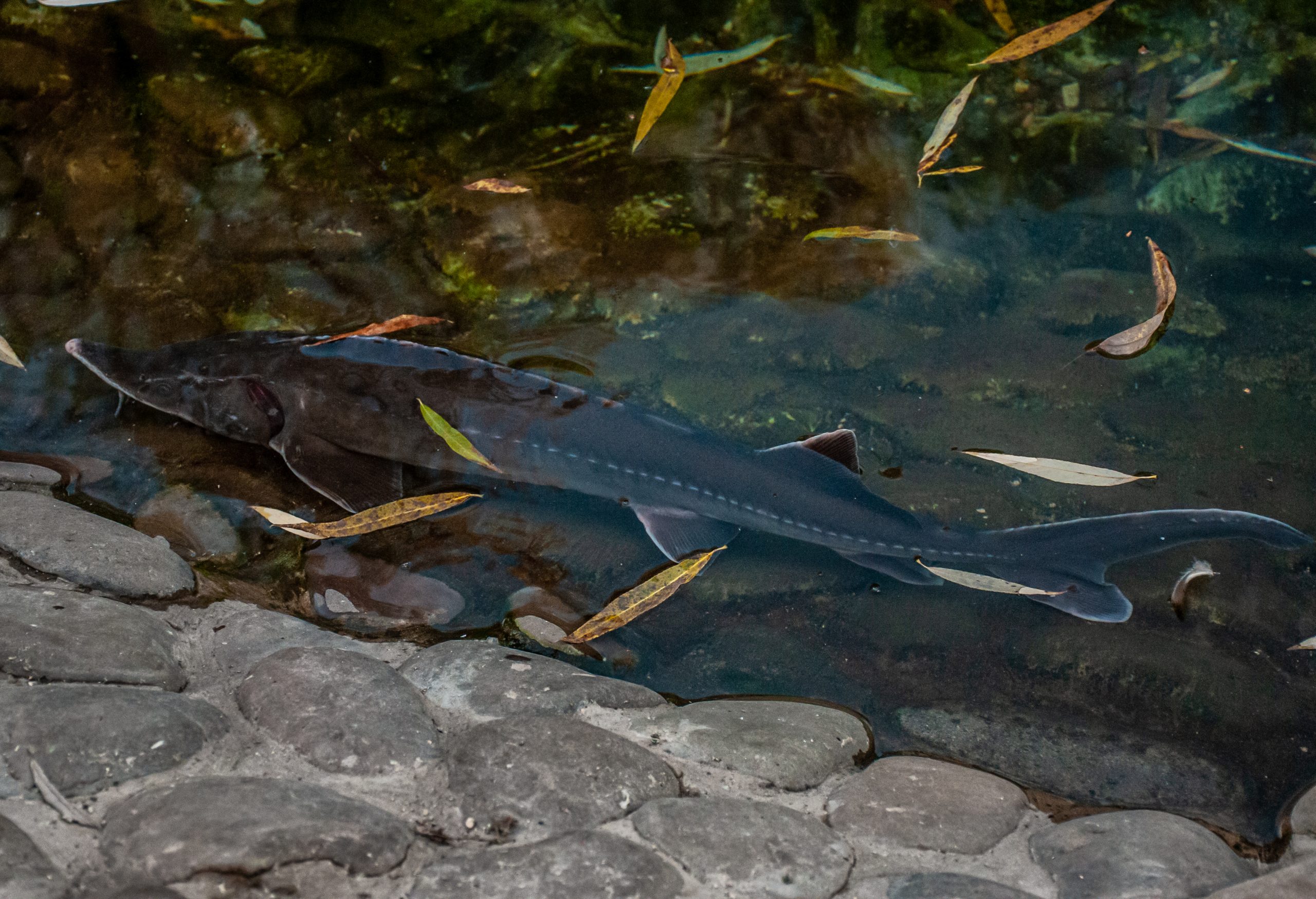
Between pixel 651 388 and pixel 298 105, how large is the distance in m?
2.04

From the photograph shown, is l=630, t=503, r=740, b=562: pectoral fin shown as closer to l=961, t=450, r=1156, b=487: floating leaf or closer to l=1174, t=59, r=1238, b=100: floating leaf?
l=961, t=450, r=1156, b=487: floating leaf

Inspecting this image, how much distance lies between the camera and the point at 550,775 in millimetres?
1951

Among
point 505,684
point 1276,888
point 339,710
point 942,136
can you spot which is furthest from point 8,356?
point 1276,888

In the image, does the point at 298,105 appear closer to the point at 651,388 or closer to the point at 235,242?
the point at 235,242

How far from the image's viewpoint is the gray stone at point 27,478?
114 inches

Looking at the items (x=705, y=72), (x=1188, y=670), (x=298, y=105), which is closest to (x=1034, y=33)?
(x=705, y=72)

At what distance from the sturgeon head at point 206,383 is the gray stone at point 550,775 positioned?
162 cm

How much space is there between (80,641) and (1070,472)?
272 cm

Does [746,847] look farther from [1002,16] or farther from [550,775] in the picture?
[1002,16]

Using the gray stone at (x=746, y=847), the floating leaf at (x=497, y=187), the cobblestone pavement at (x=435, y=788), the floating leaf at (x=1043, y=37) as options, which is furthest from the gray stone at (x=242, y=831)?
the floating leaf at (x=1043, y=37)

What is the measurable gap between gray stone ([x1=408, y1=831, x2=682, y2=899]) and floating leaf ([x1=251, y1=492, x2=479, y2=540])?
4.53 ft

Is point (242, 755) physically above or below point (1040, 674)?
above

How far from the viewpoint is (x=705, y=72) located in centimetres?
414

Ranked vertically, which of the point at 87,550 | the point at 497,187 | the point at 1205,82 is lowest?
the point at 87,550
